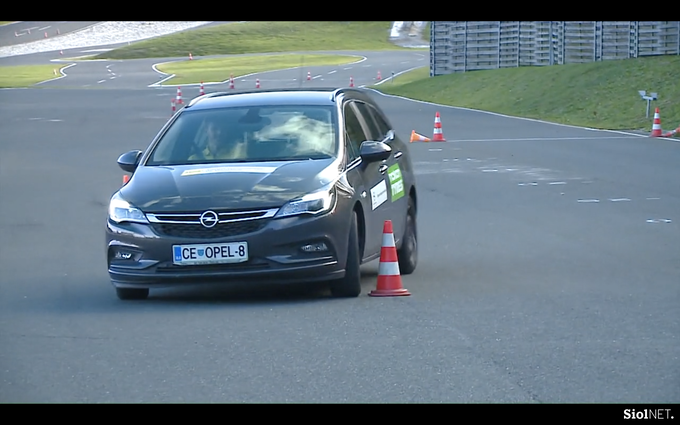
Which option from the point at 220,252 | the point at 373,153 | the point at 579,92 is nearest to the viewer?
the point at 220,252

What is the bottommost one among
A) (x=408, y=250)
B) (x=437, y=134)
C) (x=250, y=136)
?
(x=437, y=134)

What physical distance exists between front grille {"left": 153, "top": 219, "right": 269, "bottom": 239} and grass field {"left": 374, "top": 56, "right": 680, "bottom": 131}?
72.4 feet

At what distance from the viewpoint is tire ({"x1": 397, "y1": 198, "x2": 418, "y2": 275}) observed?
11.1 m

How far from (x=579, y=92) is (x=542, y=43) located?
12167 millimetres

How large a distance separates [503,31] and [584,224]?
38795mm

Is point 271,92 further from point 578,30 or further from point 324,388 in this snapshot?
point 578,30

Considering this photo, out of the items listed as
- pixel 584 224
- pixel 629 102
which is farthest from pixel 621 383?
pixel 629 102

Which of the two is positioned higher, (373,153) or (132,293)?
(373,153)

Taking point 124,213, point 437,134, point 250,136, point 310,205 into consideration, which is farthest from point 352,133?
point 437,134

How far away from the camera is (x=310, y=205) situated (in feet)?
30.7

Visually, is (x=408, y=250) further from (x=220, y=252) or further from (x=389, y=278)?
(x=220, y=252)

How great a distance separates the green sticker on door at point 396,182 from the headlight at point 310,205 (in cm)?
167

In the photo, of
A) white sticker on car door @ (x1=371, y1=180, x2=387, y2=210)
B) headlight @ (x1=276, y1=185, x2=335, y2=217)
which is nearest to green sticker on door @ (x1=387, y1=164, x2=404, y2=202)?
white sticker on car door @ (x1=371, y1=180, x2=387, y2=210)

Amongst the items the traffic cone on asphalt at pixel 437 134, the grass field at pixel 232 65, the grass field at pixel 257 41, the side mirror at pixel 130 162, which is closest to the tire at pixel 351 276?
the side mirror at pixel 130 162
